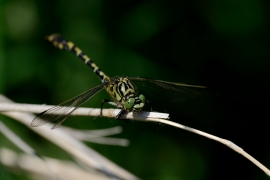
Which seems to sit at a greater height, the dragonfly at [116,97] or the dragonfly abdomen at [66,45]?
the dragonfly abdomen at [66,45]

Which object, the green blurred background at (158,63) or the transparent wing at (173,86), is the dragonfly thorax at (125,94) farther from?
the green blurred background at (158,63)

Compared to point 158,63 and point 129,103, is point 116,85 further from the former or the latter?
point 158,63

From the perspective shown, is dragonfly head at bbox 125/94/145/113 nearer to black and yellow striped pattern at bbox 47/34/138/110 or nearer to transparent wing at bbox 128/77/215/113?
black and yellow striped pattern at bbox 47/34/138/110

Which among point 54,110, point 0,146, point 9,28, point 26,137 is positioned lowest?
point 54,110

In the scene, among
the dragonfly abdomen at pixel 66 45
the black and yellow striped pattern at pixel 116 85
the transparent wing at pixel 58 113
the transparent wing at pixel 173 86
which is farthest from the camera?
the dragonfly abdomen at pixel 66 45

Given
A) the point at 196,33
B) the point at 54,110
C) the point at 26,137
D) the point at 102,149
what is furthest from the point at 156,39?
the point at 54,110

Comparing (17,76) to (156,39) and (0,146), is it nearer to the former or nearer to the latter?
(0,146)

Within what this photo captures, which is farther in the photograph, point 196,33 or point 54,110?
point 196,33

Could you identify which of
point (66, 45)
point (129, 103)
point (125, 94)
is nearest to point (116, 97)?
point (125, 94)

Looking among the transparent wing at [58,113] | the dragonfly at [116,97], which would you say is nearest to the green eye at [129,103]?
the dragonfly at [116,97]
